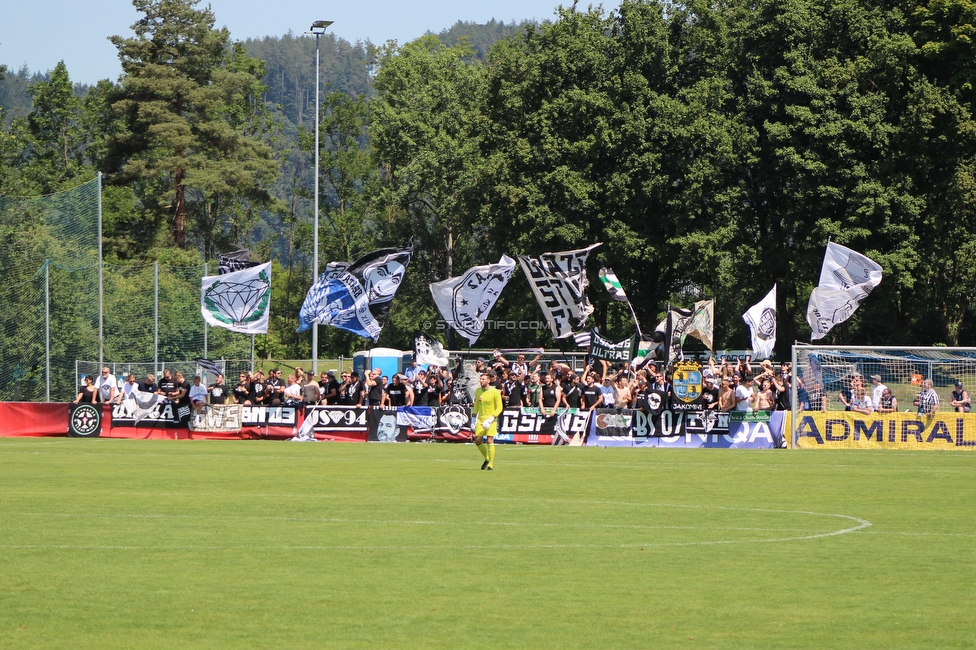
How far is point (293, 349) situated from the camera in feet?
267

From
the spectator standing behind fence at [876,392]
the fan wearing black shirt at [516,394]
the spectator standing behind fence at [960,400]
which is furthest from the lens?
the fan wearing black shirt at [516,394]

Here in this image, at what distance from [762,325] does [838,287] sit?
2.43 meters

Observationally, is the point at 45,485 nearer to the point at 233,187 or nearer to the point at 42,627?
the point at 42,627

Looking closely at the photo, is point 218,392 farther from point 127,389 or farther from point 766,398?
point 766,398

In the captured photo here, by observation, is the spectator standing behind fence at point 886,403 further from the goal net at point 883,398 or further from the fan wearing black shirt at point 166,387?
the fan wearing black shirt at point 166,387

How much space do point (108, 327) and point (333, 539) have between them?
31.4 m

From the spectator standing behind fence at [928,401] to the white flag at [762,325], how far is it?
4441mm

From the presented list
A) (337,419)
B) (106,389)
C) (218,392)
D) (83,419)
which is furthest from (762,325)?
(83,419)

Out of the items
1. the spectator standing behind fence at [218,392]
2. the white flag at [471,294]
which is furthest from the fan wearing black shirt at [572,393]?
the spectator standing behind fence at [218,392]

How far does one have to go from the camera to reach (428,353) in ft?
117

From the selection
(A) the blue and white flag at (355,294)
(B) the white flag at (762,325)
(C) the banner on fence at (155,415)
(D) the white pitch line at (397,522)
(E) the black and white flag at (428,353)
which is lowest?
(D) the white pitch line at (397,522)

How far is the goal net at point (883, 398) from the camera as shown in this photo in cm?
2988

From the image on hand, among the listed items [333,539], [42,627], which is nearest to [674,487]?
[333,539]

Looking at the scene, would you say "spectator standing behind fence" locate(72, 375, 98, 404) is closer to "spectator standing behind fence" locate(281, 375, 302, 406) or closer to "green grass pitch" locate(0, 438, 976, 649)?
"spectator standing behind fence" locate(281, 375, 302, 406)
